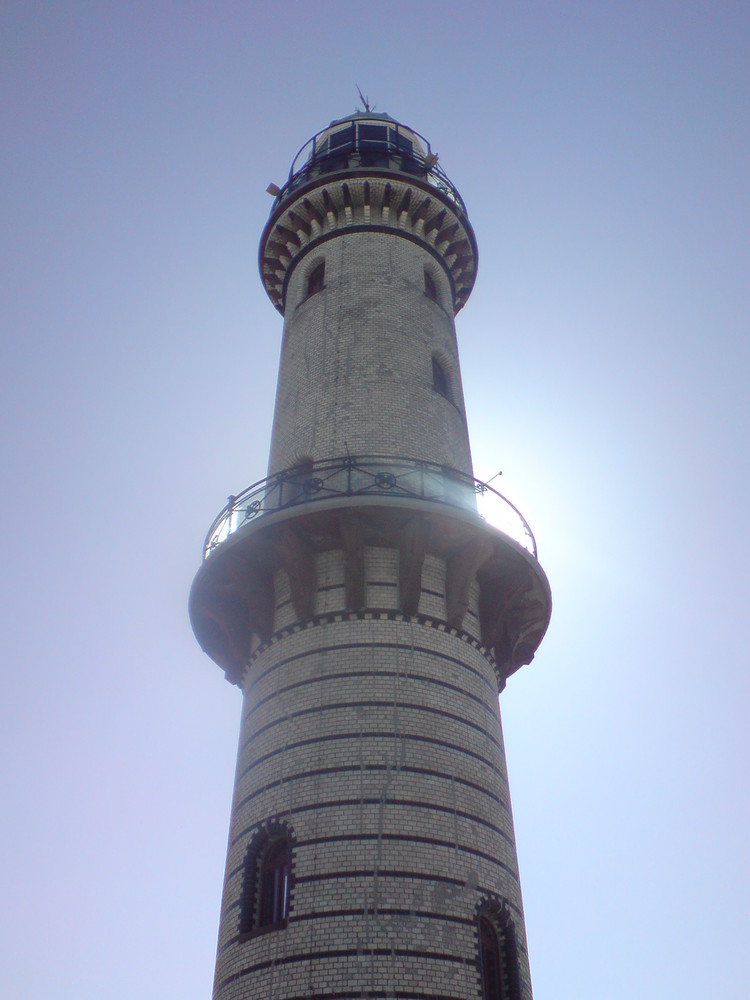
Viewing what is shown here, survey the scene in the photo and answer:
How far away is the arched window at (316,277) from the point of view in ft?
65.9

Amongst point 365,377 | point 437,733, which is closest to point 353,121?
point 365,377

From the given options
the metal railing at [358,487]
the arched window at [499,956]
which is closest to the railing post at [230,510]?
the metal railing at [358,487]

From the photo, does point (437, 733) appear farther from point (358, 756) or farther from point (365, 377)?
point (365, 377)

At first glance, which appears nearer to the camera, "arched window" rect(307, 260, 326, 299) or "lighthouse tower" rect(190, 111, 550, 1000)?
"lighthouse tower" rect(190, 111, 550, 1000)

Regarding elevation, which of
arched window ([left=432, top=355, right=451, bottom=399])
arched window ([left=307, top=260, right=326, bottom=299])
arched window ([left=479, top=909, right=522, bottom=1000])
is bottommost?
arched window ([left=479, top=909, right=522, bottom=1000])

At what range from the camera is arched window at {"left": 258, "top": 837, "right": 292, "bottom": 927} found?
11.9 m

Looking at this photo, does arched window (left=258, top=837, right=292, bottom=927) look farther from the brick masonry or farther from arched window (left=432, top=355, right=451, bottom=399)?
arched window (left=432, top=355, right=451, bottom=399)

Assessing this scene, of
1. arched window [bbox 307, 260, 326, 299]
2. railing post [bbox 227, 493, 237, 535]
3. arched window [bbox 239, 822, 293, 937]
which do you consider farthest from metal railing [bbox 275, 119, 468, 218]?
arched window [bbox 239, 822, 293, 937]

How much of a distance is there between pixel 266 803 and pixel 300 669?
2.08 metres

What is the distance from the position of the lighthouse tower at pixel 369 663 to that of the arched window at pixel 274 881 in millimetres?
30

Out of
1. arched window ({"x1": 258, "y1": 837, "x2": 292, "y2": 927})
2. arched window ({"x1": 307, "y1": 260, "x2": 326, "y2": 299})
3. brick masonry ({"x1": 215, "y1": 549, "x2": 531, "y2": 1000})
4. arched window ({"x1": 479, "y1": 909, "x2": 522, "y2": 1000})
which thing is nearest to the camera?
brick masonry ({"x1": 215, "y1": 549, "x2": 531, "y2": 1000})

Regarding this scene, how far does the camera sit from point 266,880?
12398 millimetres

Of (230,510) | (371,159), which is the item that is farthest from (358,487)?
(371,159)

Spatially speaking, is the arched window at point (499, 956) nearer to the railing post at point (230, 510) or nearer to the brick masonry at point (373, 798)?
the brick masonry at point (373, 798)
